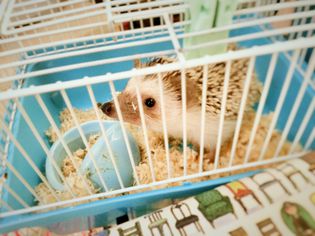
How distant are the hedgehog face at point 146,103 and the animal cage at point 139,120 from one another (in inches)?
0.7

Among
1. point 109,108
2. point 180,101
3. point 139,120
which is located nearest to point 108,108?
point 109,108

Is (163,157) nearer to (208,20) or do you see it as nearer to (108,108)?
(108,108)

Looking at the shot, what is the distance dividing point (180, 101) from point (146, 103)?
0.15 meters

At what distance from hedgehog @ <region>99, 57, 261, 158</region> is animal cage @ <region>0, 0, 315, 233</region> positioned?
0.05 ft

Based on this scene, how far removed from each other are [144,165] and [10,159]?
0.56 meters

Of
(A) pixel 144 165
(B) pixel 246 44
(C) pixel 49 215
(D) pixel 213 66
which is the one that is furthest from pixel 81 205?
(B) pixel 246 44

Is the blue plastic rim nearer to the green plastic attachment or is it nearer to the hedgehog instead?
the hedgehog

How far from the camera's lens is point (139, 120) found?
48.6 inches

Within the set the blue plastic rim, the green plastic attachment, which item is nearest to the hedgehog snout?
the blue plastic rim

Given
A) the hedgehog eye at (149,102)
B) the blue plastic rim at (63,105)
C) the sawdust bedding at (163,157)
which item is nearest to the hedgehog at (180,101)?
the hedgehog eye at (149,102)

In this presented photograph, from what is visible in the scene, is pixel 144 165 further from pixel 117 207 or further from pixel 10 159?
pixel 10 159

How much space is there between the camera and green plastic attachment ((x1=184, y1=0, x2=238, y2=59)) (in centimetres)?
75

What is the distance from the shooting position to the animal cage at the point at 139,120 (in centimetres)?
80

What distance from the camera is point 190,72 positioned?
1.22 m
